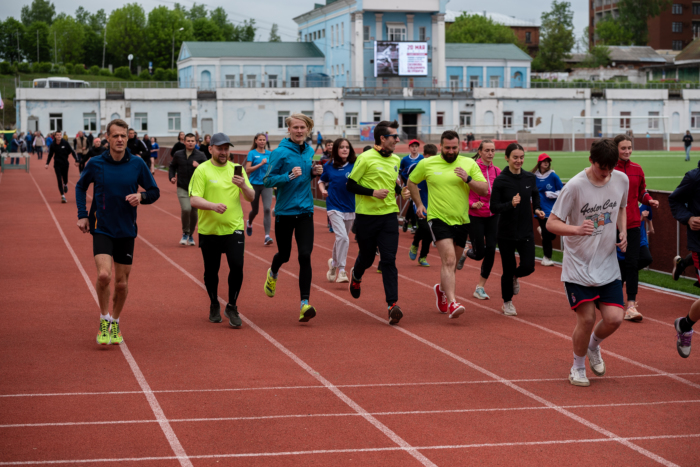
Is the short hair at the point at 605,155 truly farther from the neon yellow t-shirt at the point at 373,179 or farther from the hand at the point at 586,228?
the neon yellow t-shirt at the point at 373,179

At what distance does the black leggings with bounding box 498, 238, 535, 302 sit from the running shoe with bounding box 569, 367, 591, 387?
3013 millimetres

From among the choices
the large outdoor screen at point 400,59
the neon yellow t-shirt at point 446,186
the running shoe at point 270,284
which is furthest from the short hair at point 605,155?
the large outdoor screen at point 400,59

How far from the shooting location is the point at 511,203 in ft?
31.6

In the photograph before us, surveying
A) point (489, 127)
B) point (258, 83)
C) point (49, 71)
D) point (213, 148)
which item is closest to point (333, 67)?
point (258, 83)

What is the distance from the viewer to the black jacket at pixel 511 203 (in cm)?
975

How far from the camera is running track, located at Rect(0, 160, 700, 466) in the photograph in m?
5.37

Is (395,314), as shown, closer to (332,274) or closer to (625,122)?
(332,274)

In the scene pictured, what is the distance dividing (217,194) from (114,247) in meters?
1.33

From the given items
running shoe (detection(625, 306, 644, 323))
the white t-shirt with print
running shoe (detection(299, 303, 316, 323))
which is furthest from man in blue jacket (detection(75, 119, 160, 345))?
running shoe (detection(625, 306, 644, 323))

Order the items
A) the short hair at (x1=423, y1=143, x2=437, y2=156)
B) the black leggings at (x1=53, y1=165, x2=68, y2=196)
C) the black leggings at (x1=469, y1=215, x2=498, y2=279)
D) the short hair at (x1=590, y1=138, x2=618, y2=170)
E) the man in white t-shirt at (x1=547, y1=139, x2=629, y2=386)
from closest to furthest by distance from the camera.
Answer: the short hair at (x1=590, y1=138, x2=618, y2=170) → the man in white t-shirt at (x1=547, y1=139, x2=629, y2=386) → the black leggings at (x1=469, y1=215, x2=498, y2=279) → the short hair at (x1=423, y1=143, x2=437, y2=156) → the black leggings at (x1=53, y1=165, x2=68, y2=196)

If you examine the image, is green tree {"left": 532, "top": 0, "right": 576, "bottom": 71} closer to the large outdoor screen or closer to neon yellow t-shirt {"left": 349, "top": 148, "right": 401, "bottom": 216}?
the large outdoor screen

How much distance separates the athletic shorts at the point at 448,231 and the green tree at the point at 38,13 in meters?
177

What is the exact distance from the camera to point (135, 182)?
8000 millimetres

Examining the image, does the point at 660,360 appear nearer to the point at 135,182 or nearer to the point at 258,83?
the point at 135,182
